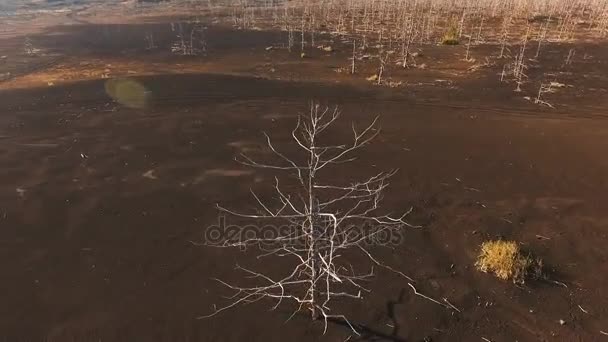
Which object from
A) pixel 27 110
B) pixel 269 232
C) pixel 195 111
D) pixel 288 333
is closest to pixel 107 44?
pixel 27 110

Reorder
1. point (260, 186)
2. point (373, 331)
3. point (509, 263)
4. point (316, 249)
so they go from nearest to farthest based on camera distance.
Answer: point (316, 249) → point (373, 331) → point (509, 263) → point (260, 186)

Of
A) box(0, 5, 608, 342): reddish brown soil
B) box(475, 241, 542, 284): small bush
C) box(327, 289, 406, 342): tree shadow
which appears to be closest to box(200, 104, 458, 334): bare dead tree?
box(327, 289, 406, 342): tree shadow

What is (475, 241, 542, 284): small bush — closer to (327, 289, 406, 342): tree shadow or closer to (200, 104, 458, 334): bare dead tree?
(200, 104, 458, 334): bare dead tree

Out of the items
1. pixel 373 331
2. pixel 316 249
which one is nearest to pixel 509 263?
pixel 373 331

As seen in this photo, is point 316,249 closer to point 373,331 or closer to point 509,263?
point 373,331

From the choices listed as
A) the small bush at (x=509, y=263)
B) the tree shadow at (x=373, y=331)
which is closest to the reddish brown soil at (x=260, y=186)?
the tree shadow at (x=373, y=331)

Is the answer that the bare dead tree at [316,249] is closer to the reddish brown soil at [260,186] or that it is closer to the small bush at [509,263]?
the reddish brown soil at [260,186]
